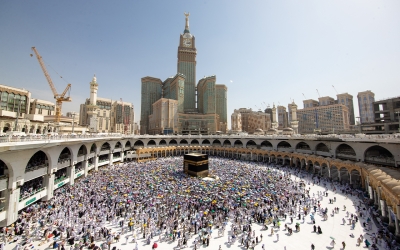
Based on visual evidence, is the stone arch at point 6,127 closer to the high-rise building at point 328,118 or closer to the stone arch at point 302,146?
the stone arch at point 302,146

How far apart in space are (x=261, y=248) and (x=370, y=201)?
584 inches

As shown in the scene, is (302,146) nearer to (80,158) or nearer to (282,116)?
(80,158)

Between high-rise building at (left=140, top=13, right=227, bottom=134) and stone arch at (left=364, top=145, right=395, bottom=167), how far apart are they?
67.7 meters

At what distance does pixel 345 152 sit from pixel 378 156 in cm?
522

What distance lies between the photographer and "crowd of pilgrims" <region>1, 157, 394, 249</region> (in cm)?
1293

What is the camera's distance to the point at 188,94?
356 feet

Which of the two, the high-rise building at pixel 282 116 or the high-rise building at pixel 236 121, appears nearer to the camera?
the high-rise building at pixel 236 121

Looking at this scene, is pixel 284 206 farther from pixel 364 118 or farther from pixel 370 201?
pixel 364 118

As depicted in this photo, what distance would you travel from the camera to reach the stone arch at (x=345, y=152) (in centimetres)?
2848

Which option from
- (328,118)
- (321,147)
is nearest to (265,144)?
(321,147)

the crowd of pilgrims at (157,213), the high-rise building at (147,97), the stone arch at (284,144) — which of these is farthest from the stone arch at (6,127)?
the high-rise building at (147,97)

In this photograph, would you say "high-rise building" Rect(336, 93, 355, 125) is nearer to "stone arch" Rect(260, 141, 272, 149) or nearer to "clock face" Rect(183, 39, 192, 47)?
"stone arch" Rect(260, 141, 272, 149)

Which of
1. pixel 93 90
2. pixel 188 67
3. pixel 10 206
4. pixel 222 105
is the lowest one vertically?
pixel 10 206

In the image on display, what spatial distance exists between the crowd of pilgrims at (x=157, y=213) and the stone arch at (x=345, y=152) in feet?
39.1
